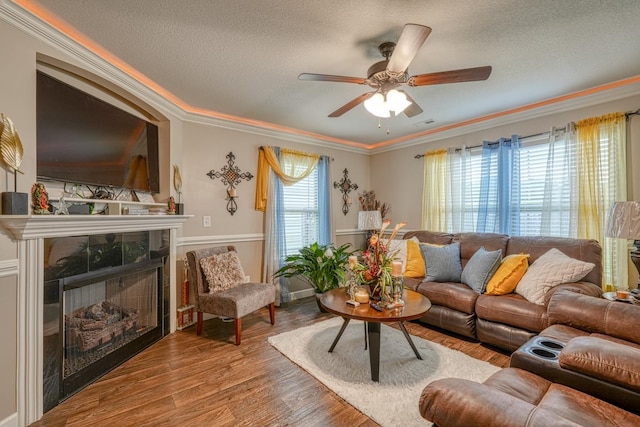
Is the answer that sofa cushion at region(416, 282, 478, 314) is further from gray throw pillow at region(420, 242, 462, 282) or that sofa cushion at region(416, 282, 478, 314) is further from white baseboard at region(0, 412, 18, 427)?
white baseboard at region(0, 412, 18, 427)

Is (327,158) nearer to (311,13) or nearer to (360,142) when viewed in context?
(360,142)

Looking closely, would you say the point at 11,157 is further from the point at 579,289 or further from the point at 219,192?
the point at 579,289

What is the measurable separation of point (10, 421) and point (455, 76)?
348 centimetres

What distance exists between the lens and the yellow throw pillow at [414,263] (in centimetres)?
364

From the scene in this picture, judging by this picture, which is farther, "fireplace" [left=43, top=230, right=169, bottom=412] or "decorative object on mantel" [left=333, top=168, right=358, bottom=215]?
"decorative object on mantel" [left=333, top=168, right=358, bottom=215]

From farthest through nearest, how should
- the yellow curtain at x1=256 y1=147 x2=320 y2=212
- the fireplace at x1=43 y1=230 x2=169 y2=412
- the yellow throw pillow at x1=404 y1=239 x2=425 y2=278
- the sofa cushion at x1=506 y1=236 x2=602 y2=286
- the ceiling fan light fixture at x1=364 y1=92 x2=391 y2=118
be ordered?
the yellow curtain at x1=256 y1=147 x2=320 y2=212 → the yellow throw pillow at x1=404 y1=239 x2=425 y2=278 → the sofa cushion at x1=506 y1=236 x2=602 y2=286 → the ceiling fan light fixture at x1=364 y1=92 x2=391 y2=118 → the fireplace at x1=43 y1=230 x2=169 y2=412

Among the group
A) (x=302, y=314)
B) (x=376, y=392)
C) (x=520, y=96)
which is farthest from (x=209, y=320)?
(x=520, y=96)

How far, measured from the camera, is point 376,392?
6.81 feet

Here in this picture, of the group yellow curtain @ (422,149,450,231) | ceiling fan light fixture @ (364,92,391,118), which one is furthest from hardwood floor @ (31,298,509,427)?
ceiling fan light fixture @ (364,92,391,118)

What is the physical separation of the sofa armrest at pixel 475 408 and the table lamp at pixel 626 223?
204 cm

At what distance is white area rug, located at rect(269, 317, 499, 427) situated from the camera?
193 centimetres

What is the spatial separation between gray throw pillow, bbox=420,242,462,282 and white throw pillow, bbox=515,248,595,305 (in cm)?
70

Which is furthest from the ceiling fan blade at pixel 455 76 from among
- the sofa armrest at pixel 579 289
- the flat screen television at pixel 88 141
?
the flat screen television at pixel 88 141

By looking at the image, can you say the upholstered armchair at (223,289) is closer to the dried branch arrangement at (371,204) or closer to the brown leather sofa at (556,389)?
the brown leather sofa at (556,389)
